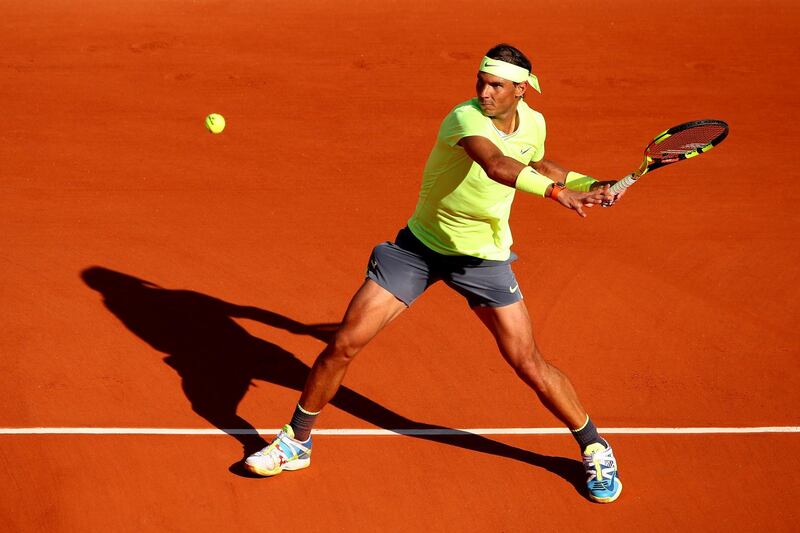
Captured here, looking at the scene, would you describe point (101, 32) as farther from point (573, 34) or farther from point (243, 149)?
point (573, 34)

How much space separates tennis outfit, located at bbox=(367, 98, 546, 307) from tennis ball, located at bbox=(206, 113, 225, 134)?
5671mm

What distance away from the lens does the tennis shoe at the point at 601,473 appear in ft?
20.4

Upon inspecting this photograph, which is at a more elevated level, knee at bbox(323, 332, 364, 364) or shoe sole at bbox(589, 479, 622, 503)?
knee at bbox(323, 332, 364, 364)

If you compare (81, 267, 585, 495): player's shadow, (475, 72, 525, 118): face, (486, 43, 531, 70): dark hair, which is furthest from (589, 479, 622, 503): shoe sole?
(486, 43, 531, 70): dark hair

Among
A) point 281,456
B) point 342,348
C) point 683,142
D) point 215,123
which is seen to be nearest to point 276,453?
point 281,456

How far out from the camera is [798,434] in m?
6.86

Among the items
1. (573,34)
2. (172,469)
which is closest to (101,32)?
(573,34)

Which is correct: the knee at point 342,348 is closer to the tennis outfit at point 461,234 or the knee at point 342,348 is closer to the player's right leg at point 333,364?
the player's right leg at point 333,364

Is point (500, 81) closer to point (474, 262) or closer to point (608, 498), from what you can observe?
point (474, 262)

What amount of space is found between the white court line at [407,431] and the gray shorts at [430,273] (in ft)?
3.96

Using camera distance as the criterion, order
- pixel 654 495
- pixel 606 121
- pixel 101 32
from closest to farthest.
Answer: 1. pixel 654 495
2. pixel 606 121
3. pixel 101 32

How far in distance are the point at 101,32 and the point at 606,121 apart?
7312mm

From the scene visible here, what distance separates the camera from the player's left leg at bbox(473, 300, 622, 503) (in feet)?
19.8

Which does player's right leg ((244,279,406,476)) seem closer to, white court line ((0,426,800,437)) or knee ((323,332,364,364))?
knee ((323,332,364,364))
